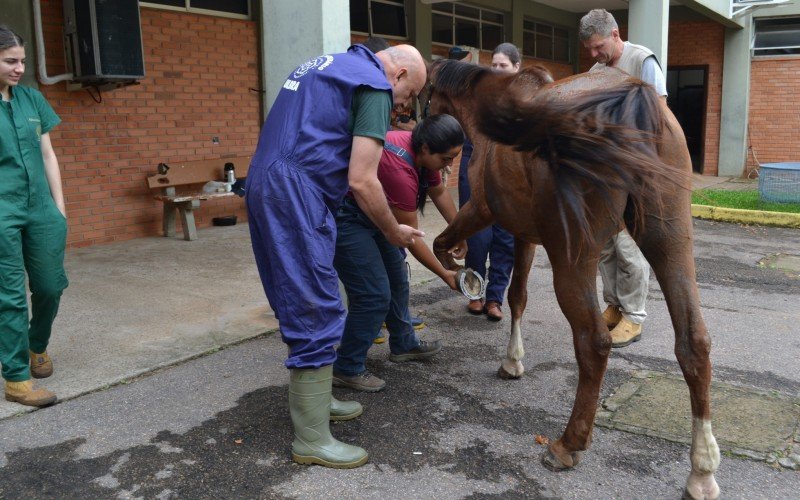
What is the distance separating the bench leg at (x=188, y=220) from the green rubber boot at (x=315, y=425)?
5351 mm

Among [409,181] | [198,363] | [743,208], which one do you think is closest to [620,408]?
[409,181]

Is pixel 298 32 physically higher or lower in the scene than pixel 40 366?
higher

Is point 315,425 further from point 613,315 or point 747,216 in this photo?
point 747,216

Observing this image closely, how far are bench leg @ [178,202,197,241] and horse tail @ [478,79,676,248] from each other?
18.9 feet

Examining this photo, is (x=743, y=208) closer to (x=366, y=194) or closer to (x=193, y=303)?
(x=193, y=303)

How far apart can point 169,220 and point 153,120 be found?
1161mm

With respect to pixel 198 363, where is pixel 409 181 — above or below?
above

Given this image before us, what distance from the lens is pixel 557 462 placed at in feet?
9.82

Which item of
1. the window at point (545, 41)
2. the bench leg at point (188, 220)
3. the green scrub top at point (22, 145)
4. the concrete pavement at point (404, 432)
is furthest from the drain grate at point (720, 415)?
the window at point (545, 41)

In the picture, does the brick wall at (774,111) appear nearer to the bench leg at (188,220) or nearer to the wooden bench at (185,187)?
the wooden bench at (185,187)

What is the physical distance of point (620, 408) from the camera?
3600mm

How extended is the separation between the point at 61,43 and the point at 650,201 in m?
6.61

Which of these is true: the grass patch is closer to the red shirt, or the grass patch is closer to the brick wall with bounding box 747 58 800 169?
the brick wall with bounding box 747 58 800 169

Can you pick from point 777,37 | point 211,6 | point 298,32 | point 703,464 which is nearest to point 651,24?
point 211,6
